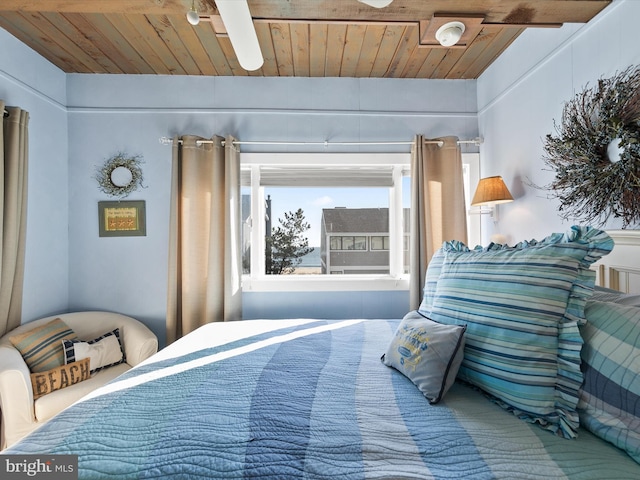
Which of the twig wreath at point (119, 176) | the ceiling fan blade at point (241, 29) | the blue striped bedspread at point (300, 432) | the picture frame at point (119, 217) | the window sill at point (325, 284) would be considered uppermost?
the ceiling fan blade at point (241, 29)

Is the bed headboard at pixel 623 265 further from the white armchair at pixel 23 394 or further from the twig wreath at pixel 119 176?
the twig wreath at pixel 119 176

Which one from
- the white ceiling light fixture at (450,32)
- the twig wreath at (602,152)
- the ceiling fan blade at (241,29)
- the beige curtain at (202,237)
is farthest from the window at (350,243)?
the ceiling fan blade at (241,29)

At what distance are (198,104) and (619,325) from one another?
286cm

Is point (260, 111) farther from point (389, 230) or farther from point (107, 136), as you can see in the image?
point (389, 230)

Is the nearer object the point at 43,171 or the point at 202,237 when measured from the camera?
the point at 43,171

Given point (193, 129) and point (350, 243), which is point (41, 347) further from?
point (350, 243)

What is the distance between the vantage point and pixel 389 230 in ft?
9.42

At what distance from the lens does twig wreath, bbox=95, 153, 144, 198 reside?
2.60 metres

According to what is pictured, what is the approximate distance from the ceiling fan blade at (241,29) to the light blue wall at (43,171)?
1.98 metres

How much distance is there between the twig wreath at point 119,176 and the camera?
2.60 m

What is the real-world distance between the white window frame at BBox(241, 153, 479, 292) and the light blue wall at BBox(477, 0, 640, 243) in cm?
44

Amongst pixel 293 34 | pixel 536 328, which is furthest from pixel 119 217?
pixel 536 328

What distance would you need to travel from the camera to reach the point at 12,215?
203 centimetres

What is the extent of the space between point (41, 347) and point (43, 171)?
50.6 inches
